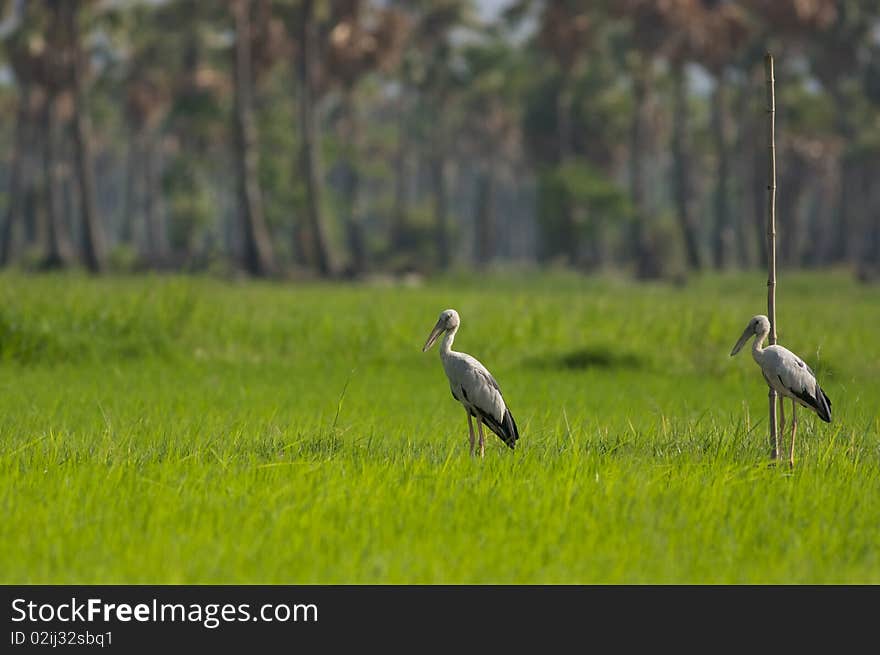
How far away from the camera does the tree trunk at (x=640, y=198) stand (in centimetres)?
4122

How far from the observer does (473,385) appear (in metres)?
6.98

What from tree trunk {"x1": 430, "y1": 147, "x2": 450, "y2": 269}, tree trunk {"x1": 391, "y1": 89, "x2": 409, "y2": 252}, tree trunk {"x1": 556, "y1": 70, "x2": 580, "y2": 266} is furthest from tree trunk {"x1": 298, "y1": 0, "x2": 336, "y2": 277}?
tree trunk {"x1": 430, "y1": 147, "x2": 450, "y2": 269}

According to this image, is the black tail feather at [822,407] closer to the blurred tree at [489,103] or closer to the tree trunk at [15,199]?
the tree trunk at [15,199]

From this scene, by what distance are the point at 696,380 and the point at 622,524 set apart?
8069 millimetres

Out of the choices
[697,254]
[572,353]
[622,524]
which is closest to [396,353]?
[572,353]

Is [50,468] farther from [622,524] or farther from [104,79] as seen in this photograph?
[104,79]

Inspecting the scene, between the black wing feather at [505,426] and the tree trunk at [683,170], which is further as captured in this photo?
the tree trunk at [683,170]

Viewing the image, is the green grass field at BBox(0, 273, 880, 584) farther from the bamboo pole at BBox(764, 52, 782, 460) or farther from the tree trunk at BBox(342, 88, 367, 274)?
the tree trunk at BBox(342, 88, 367, 274)

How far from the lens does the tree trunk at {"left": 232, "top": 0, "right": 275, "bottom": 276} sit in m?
35.3

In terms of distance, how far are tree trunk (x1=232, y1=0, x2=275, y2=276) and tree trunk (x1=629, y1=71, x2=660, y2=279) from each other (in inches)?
537

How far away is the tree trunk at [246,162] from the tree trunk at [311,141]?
1.66 meters

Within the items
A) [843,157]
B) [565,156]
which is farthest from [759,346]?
[843,157]

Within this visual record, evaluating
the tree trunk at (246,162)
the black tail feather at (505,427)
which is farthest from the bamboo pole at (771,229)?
the tree trunk at (246,162)

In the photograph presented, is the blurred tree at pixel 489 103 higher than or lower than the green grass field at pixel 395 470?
higher
